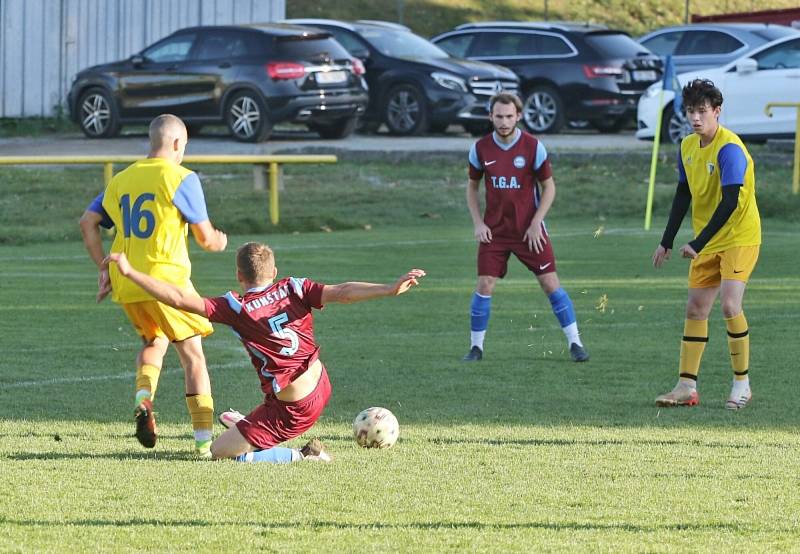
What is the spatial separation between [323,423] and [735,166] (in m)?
2.50

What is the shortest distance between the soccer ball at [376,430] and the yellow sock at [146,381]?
0.95 metres

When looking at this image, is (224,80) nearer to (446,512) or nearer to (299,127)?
(299,127)

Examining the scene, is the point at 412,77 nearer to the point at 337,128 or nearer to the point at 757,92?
the point at 337,128

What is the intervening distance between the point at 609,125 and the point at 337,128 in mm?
5873

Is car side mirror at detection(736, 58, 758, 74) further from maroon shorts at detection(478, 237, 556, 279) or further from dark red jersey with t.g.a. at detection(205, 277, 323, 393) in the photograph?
dark red jersey with t.g.a. at detection(205, 277, 323, 393)

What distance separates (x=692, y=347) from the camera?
29.2ft

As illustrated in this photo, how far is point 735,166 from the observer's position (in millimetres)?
8336

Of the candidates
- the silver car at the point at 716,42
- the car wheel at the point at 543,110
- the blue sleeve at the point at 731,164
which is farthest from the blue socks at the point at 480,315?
the silver car at the point at 716,42

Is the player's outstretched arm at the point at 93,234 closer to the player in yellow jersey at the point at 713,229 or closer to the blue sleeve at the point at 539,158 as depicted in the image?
the player in yellow jersey at the point at 713,229

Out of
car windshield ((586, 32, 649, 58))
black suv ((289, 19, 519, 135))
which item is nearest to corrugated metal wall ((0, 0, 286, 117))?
black suv ((289, 19, 519, 135))

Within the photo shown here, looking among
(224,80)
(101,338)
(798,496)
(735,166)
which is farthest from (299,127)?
(798,496)

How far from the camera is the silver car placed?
2905 cm

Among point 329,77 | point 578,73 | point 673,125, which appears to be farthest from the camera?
point 578,73

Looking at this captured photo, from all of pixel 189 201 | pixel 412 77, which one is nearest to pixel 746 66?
pixel 412 77
